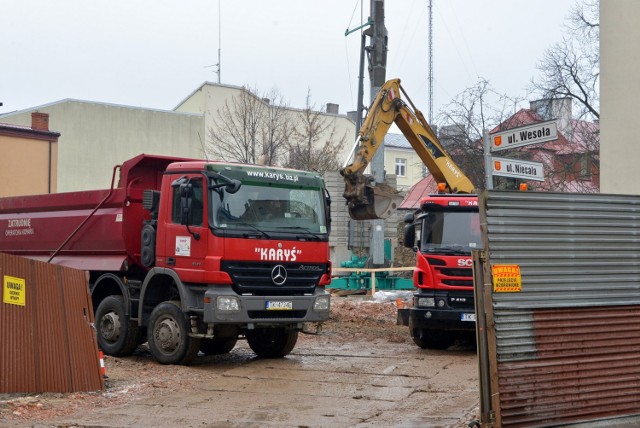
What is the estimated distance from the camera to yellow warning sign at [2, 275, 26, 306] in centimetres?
995

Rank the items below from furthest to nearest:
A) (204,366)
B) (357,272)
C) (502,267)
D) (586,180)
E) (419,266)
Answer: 1. (586,180)
2. (357,272)
3. (419,266)
4. (204,366)
5. (502,267)

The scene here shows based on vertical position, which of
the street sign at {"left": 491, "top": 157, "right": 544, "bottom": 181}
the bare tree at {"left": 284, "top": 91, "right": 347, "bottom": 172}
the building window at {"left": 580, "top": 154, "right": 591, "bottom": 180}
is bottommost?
the street sign at {"left": 491, "top": 157, "right": 544, "bottom": 181}

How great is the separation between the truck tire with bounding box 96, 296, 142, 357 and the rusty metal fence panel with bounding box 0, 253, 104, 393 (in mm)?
3037

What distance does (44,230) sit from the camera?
15.6m

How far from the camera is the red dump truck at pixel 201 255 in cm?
1252

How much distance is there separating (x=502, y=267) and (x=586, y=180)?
24.1 meters

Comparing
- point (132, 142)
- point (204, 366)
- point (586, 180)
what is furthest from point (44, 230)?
point (132, 142)

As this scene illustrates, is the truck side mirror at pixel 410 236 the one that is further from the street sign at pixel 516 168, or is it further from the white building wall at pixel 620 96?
the white building wall at pixel 620 96

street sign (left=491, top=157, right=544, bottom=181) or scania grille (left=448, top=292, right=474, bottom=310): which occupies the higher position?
street sign (left=491, top=157, right=544, bottom=181)

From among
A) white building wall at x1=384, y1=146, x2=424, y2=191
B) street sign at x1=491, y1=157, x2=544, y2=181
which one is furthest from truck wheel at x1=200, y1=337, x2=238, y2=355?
white building wall at x1=384, y1=146, x2=424, y2=191

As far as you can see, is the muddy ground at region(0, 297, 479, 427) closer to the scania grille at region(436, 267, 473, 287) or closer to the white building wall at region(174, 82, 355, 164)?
the scania grille at region(436, 267, 473, 287)

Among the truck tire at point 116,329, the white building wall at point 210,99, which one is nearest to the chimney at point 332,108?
the white building wall at point 210,99

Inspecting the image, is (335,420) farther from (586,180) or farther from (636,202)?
(586,180)

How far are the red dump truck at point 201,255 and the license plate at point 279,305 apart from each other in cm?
2
